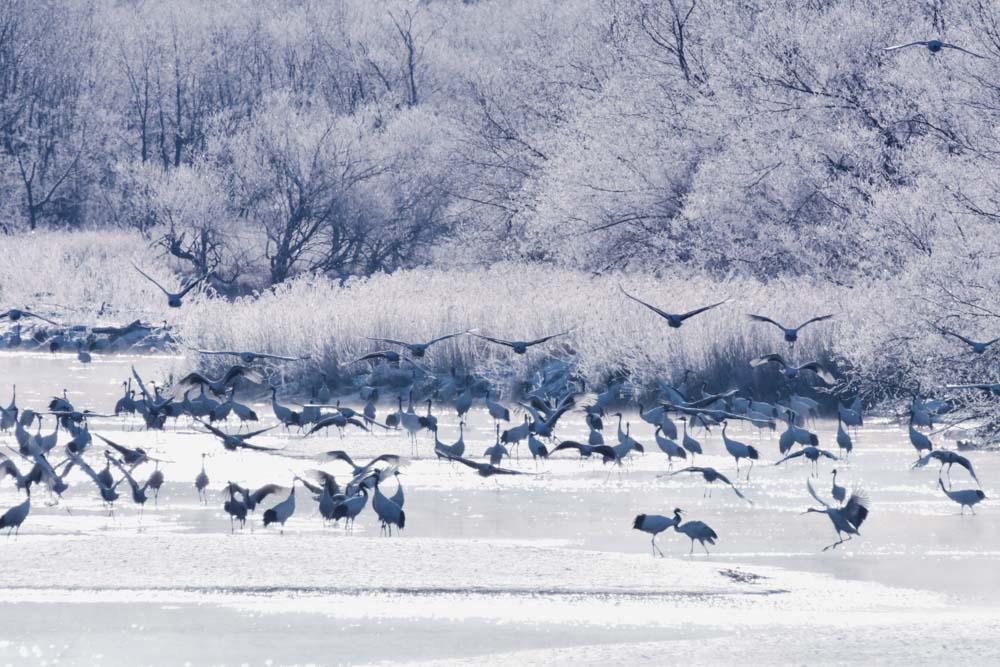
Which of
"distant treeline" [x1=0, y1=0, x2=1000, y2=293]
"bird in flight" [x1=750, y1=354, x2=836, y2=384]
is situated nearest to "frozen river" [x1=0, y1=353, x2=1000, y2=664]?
"bird in flight" [x1=750, y1=354, x2=836, y2=384]

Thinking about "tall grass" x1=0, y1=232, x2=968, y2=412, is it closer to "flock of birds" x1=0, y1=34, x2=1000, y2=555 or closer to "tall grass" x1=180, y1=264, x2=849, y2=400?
"tall grass" x1=180, y1=264, x2=849, y2=400

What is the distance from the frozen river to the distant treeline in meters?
6.63

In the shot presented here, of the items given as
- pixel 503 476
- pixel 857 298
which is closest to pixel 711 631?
pixel 503 476

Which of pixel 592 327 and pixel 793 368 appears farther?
pixel 592 327

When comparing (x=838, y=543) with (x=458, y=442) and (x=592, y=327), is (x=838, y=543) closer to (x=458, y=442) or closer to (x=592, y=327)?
(x=458, y=442)

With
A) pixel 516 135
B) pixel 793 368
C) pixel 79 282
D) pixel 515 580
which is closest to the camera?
pixel 515 580

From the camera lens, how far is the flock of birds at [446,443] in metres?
11.7

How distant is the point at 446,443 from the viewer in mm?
17469

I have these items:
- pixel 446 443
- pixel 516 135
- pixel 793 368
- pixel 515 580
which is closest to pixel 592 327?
pixel 793 368

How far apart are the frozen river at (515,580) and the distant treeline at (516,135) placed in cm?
663

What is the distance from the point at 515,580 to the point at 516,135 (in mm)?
34883

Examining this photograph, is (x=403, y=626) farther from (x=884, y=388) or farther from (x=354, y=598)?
(x=884, y=388)

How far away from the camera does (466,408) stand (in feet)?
62.8

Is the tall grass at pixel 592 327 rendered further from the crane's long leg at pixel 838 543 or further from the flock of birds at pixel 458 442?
the crane's long leg at pixel 838 543
